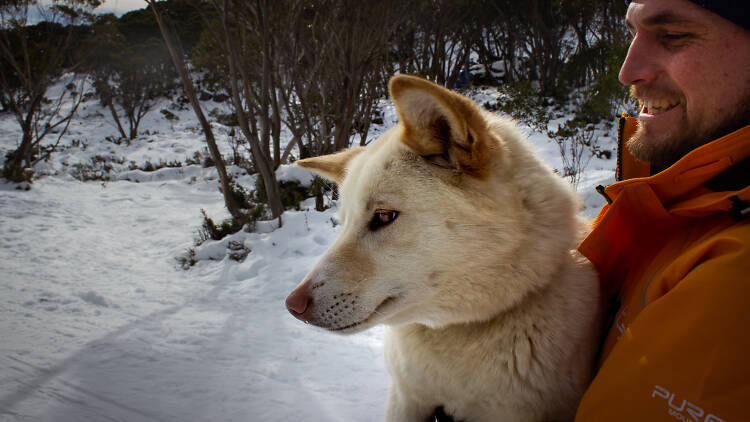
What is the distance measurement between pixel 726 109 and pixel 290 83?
323 inches

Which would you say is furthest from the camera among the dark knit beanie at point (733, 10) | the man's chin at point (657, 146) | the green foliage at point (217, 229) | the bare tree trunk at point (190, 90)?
the green foliage at point (217, 229)

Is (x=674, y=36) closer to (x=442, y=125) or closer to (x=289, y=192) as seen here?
(x=442, y=125)

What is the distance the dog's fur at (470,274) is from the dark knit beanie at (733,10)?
0.61m

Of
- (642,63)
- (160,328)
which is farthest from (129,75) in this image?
(642,63)

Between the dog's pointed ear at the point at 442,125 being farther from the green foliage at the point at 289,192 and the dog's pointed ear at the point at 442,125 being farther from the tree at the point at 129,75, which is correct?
the tree at the point at 129,75

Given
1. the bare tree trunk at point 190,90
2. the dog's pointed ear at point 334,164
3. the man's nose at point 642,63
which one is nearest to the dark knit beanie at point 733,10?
the man's nose at point 642,63

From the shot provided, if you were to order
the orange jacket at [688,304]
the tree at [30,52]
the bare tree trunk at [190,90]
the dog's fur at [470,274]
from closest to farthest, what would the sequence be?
the orange jacket at [688,304] → the dog's fur at [470,274] → the bare tree trunk at [190,90] → the tree at [30,52]

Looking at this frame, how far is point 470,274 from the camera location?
49.1 inches

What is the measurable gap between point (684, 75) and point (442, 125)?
0.67 m

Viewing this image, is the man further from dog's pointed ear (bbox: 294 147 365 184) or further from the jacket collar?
dog's pointed ear (bbox: 294 147 365 184)

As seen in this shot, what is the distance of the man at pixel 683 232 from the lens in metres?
0.70

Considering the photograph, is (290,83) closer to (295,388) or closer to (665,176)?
(295,388)

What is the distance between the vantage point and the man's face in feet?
3.04

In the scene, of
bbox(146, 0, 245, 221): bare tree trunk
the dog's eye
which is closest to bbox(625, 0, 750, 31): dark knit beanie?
the dog's eye
